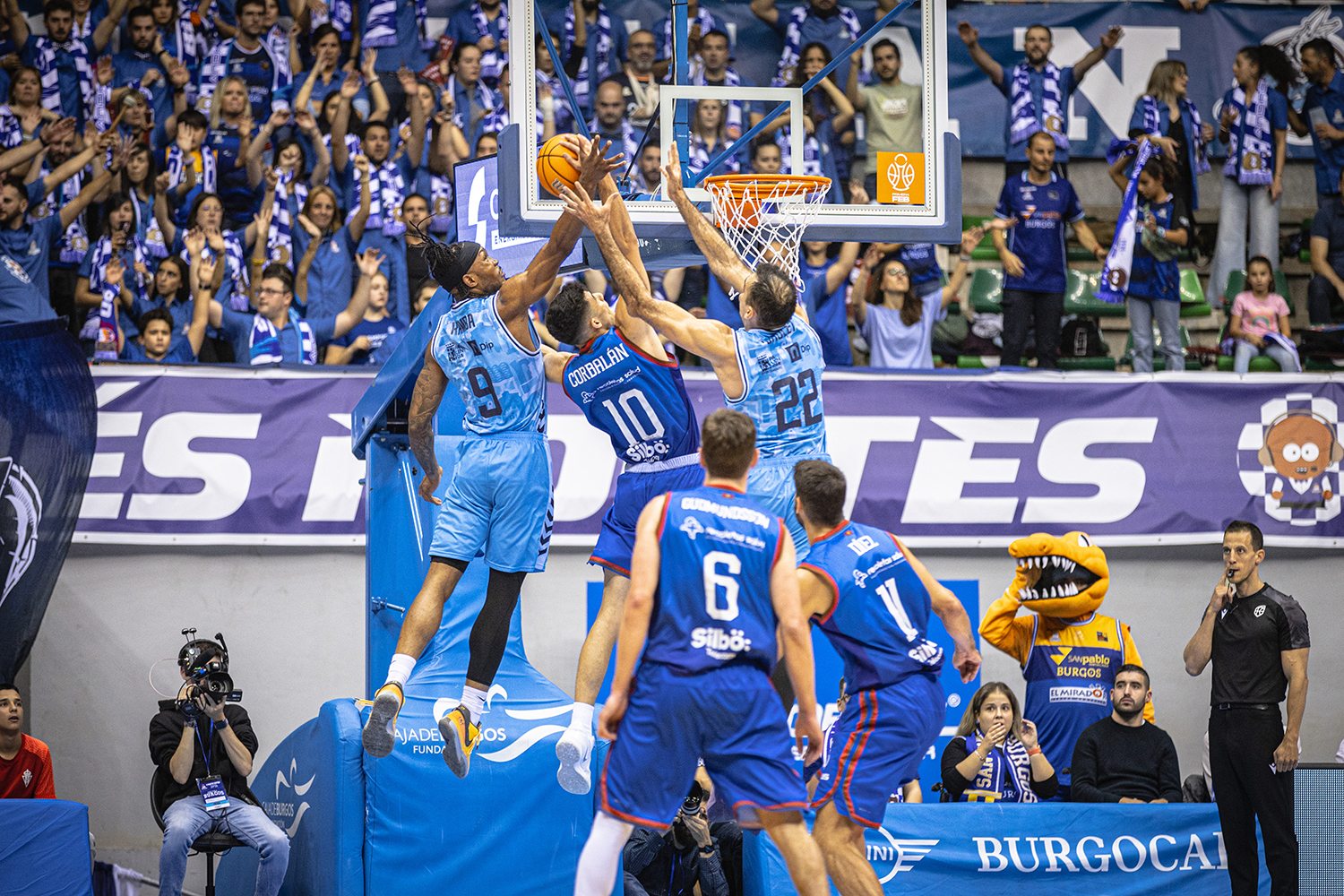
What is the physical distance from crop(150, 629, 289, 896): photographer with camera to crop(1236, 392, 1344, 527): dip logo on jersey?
9279 mm

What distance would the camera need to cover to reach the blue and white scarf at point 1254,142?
14719 millimetres

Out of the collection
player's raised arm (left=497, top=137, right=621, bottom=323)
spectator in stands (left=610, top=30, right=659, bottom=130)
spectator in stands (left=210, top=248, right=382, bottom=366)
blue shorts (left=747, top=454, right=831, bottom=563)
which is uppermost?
spectator in stands (left=610, top=30, right=659, bottom=130)

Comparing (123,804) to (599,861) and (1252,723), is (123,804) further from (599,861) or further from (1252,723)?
(1252,723)

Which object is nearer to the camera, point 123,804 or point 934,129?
point 934,129

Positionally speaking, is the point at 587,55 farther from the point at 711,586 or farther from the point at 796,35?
the point at 711,586

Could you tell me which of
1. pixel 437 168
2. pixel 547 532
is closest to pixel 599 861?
pixel 547 532

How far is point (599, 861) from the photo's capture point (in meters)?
5.93

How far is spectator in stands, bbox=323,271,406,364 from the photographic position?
12.8 m

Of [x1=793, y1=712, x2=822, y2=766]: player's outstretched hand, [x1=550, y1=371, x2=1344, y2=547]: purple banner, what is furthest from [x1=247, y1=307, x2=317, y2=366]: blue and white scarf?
[x1=793, y1=712, x2=822, y2=766]: player's outstretched hand

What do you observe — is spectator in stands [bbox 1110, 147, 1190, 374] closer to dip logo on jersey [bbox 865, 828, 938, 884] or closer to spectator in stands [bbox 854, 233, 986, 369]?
spectator in stands [bbox 854, 233, 986, 369]

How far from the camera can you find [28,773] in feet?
34.7

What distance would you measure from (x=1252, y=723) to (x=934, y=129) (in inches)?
184

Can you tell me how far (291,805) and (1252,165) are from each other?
37.7 feet

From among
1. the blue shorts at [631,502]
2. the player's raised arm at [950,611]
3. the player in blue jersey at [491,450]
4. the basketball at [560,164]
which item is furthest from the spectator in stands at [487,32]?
the player's raised arm at [950,611]
